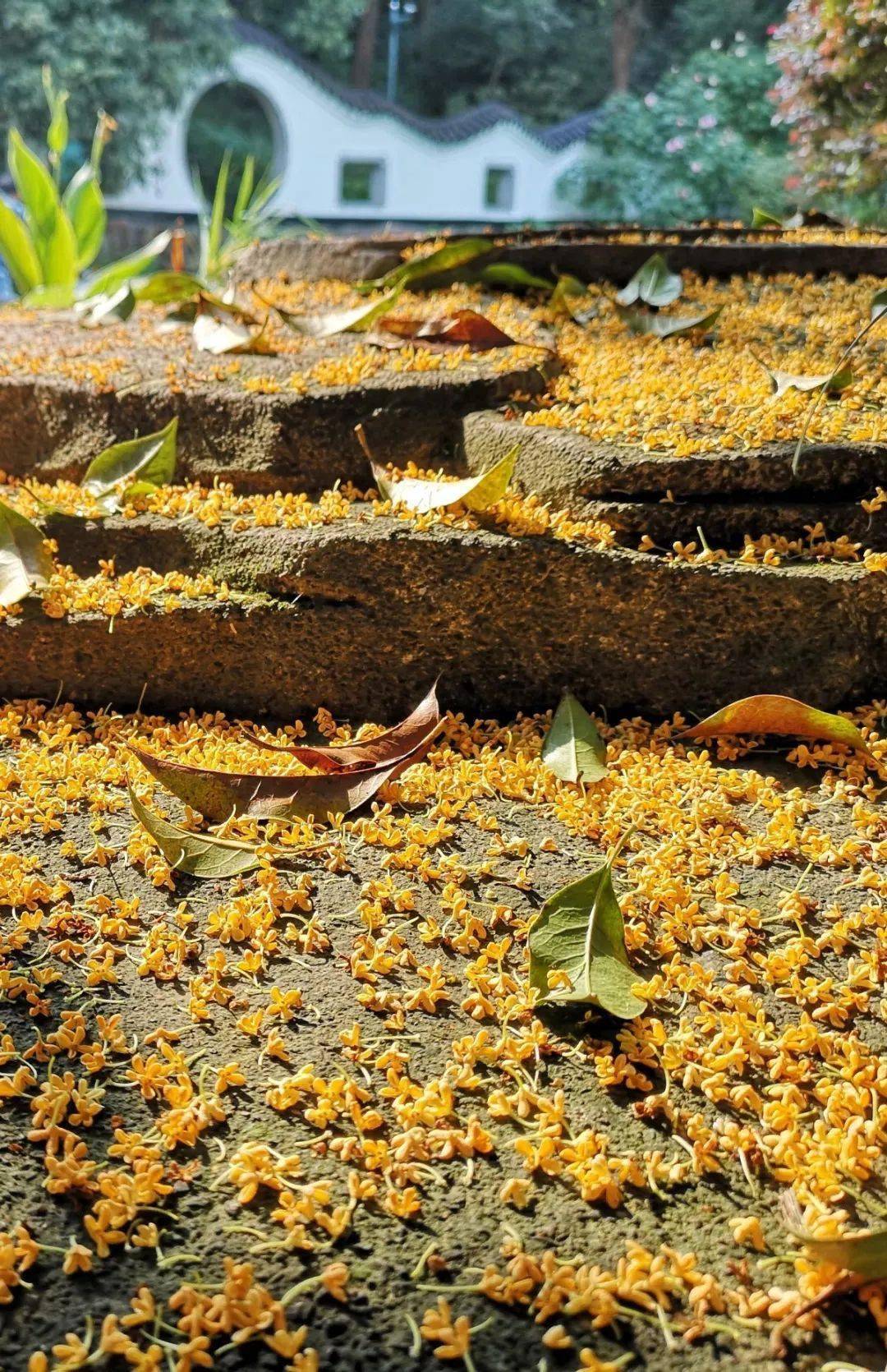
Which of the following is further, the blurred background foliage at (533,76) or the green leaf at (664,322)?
the blurred background foliage at (533,76)

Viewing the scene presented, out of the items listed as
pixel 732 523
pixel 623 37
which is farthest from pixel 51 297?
pixel 623 37

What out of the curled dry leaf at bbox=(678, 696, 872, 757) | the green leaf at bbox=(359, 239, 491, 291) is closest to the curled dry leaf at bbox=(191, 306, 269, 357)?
the green leaf at bbox=(359, 239, 491, 291)

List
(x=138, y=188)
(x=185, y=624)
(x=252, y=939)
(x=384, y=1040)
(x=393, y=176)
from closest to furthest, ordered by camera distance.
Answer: (x=384, y=1040)
(x=252, y=939)
(x=185, y=624)
(x=138, y=188)
(x=393, y=176)

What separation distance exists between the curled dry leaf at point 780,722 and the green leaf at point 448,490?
Result: 393mm

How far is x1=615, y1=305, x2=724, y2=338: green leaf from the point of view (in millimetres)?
2133

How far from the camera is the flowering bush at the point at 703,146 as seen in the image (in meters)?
11.3

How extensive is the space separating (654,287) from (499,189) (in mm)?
13730

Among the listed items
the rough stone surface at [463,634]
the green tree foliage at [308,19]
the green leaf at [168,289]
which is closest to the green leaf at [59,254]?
the green leaf at [168,289]

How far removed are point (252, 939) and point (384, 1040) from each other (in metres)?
0.18

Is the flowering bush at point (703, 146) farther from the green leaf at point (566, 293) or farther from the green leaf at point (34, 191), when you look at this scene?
the green leaf at point (566, 293)

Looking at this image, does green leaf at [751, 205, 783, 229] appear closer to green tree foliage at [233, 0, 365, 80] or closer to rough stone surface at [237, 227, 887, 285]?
rough stone surface at [237, 227, 887, 285]

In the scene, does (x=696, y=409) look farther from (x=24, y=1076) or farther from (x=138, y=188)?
(x=138, y=188)

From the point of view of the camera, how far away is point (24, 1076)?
882mm

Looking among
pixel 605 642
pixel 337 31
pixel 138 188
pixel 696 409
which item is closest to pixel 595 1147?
pixel 605 642
